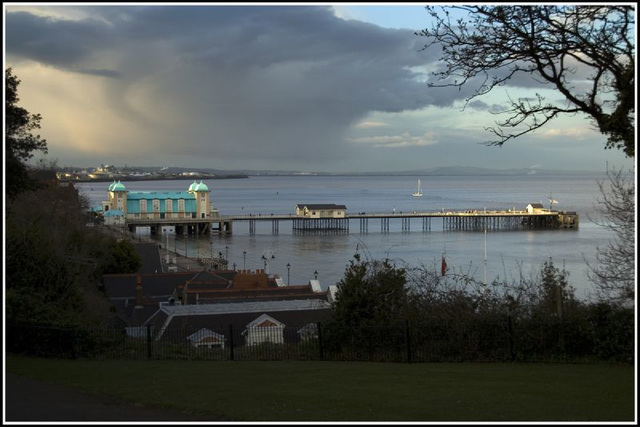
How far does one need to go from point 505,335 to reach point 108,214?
80.0m

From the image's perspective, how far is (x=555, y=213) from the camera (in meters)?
86.7

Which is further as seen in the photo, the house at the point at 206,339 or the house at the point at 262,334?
the house at the point at 262,334

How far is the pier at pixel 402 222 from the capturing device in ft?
283

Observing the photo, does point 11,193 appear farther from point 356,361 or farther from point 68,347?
point 356,361

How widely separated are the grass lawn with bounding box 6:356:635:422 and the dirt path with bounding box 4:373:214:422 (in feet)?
0.89

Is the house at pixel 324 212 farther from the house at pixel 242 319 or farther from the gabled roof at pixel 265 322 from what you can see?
the gabled roof at pixel 265 322

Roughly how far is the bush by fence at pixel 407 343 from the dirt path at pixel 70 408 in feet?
14.0

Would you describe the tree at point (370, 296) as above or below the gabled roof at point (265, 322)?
above

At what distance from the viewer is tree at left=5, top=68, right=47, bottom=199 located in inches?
578

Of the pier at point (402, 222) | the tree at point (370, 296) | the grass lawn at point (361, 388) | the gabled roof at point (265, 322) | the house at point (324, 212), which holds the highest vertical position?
the house at point (324, 212)

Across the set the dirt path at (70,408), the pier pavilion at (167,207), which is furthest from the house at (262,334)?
the pier pavilion at (167,207)

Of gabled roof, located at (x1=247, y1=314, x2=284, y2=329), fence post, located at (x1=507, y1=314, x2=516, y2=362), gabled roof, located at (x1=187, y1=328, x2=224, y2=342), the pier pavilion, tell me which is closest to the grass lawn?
fence post, located at (x1=507, y1=314, x2=516, y2=362)

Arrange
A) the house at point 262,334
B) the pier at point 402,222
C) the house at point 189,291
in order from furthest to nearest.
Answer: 1. the pier at point 402,222
2. the house at point 189,291
3. the house at point 262,334

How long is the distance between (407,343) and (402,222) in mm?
78257
